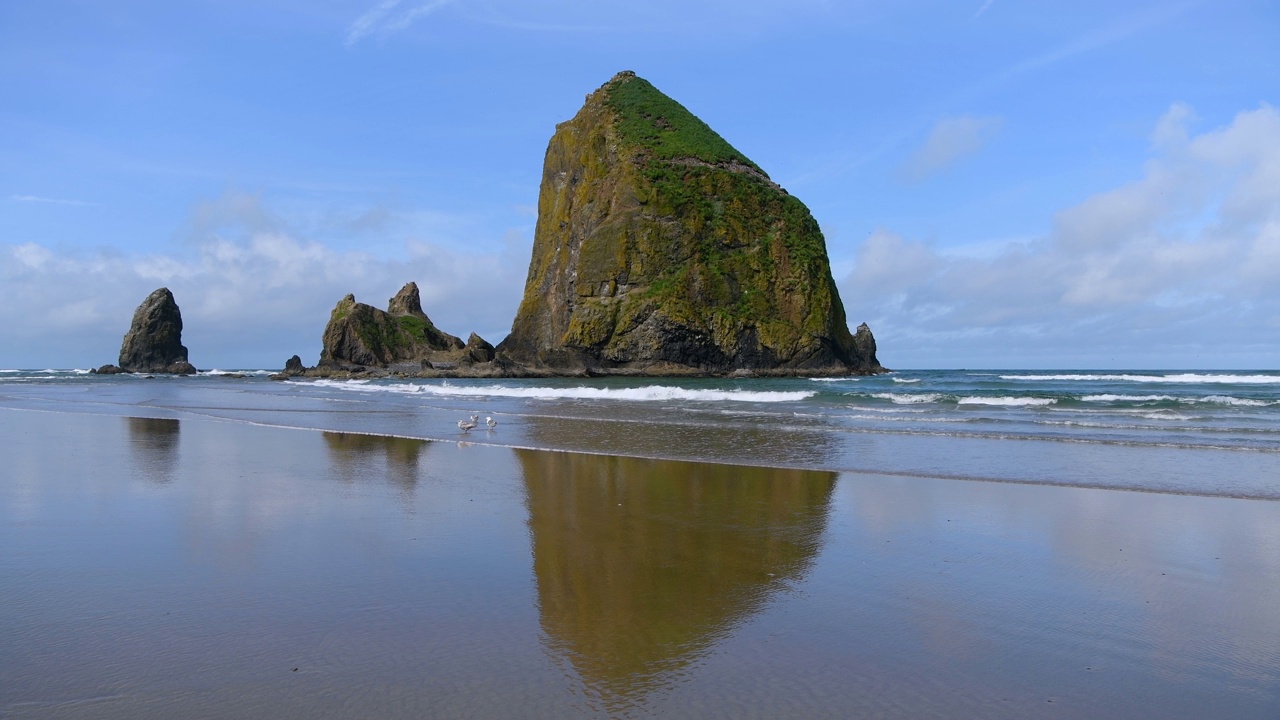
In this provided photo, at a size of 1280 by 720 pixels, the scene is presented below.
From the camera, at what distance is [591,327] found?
58.8 meters

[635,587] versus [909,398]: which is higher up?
[909,398]

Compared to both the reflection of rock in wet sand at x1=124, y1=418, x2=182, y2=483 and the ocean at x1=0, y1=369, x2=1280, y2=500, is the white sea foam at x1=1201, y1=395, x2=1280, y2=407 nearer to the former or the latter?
the ocean at x1=0, y1=369, x2=1280, y2=500

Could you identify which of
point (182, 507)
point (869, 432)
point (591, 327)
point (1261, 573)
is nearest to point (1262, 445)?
point (869, 432)

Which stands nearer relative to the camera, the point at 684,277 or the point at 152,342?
the point at 684,277

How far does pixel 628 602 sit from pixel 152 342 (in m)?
106

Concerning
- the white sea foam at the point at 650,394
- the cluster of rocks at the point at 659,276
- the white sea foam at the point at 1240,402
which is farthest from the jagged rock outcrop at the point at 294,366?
the white sea foam at the point at 1240,402

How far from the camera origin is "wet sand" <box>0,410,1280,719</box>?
3.18m

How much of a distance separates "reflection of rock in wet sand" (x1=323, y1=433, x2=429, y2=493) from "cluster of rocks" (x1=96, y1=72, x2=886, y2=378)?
42.8m

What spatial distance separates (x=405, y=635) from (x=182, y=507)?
4546 mm

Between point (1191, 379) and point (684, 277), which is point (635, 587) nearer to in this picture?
point (684, 277)

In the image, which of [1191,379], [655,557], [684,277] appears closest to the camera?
[655,557]

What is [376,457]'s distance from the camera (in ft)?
37.9

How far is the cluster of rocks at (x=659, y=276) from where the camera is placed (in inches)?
2282

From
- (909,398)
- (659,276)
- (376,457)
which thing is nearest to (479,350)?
(659,276)
